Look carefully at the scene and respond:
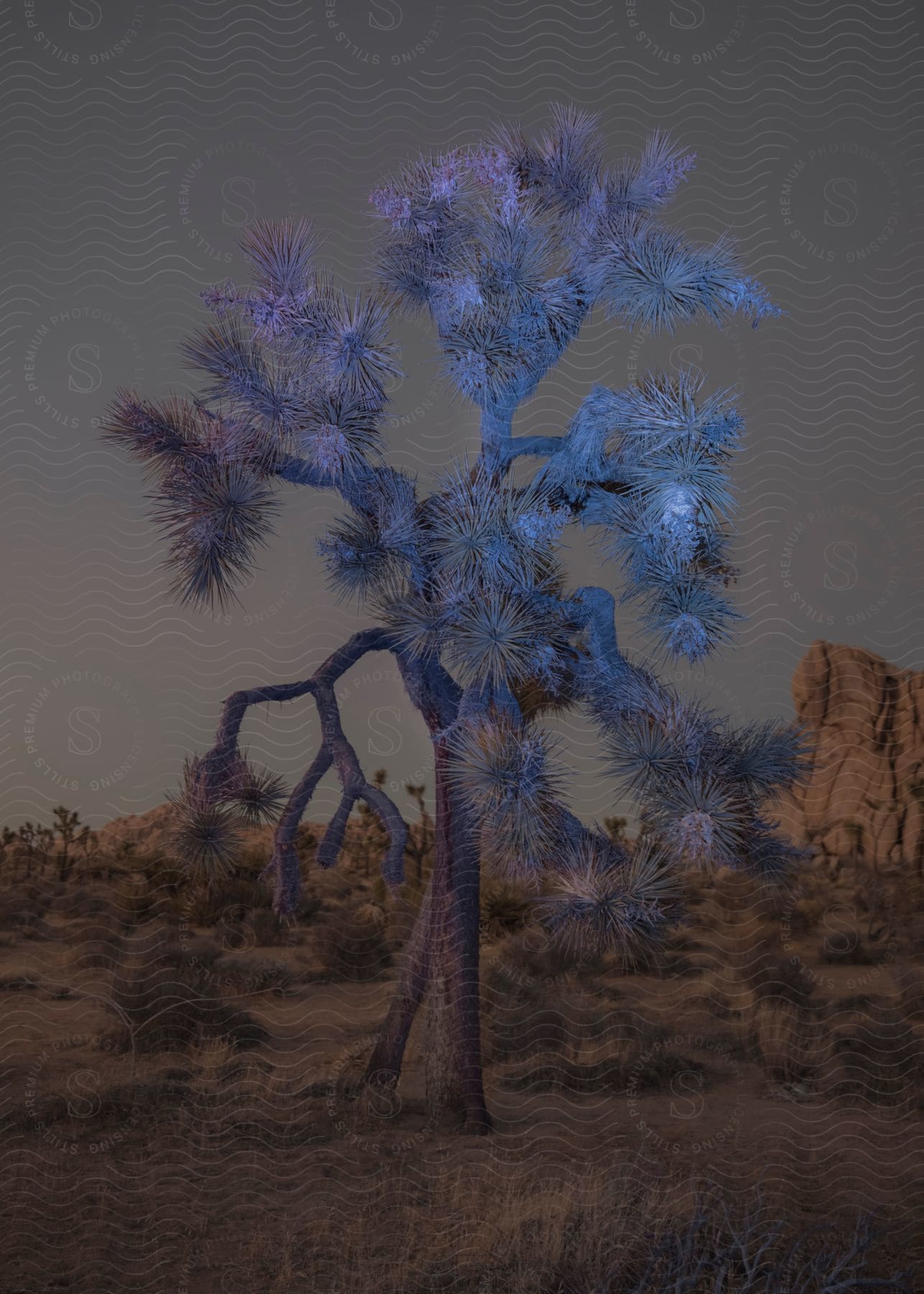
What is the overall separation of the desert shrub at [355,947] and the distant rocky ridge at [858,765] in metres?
2.89

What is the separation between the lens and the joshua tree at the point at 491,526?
5863mm

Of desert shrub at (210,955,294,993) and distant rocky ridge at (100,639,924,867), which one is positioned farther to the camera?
distant rocky ridge at (100,639,924,867)

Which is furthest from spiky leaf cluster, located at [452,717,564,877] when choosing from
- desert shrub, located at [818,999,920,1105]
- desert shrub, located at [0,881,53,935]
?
desert shrub, located at [0,881,53,935]

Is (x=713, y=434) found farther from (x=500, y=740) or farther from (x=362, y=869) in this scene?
(x=362, y=869)

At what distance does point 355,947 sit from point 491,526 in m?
6.56

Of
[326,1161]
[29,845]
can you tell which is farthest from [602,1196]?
[29,845]

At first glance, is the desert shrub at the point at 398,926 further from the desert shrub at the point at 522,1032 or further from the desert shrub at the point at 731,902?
the desert shrub at the point at 731,902

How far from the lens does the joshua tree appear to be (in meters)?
5.86

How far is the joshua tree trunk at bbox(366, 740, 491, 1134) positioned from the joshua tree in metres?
0.02

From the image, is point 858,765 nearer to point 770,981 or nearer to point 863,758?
point 863,758

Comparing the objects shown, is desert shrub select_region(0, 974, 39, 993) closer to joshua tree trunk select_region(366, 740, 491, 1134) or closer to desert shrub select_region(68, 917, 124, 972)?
desert shrub select_region(68, 917, 124, 972)

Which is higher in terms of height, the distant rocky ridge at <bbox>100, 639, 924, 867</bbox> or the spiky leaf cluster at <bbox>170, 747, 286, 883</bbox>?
the distant rocky ridge at <bbox>100, 639, 924, 867</bbox>

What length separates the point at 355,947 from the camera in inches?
453

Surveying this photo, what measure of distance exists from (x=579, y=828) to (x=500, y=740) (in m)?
0.91
